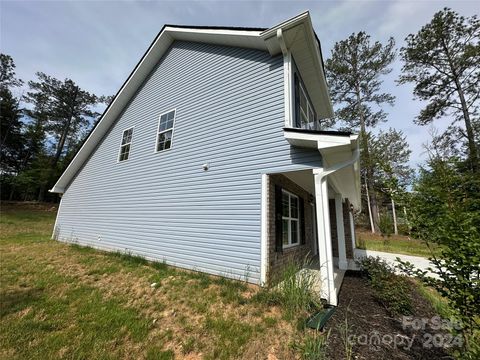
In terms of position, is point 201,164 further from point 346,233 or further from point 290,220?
point 346,233

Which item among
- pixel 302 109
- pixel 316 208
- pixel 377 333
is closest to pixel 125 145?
pixel 302 109

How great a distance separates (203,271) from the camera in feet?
18.8

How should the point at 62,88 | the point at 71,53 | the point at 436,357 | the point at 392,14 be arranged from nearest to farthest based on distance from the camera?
the point at 436,357
the point at 392,14
the point at 71,53
the point at 62,88

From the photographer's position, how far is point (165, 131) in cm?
799

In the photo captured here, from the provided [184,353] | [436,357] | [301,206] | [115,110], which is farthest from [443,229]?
[115,110]

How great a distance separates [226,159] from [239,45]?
11.7ft

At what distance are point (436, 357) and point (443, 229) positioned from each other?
181 centimetres

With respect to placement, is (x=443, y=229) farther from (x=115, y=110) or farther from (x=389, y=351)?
(x=115, y=110)

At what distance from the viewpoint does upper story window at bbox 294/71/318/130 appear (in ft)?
19.6

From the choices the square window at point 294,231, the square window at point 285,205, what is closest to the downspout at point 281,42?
the square window at point 285,205

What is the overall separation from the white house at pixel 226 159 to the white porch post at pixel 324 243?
0.07 feet

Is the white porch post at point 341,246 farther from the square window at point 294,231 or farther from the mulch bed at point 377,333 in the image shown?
the mulch bed at point 377,333

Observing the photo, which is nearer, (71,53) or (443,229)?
(443,229)

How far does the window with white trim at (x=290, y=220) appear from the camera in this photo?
640 centimetres
